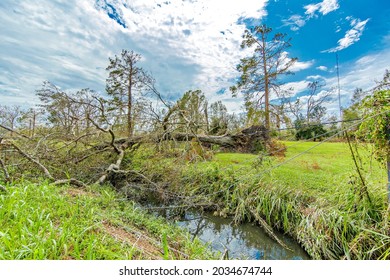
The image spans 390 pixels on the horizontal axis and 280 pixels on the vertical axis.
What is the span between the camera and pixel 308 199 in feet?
11.0

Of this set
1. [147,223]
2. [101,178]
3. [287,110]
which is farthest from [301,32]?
[287,110]

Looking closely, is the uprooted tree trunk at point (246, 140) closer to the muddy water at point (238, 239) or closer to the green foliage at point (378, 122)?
the muddy water at point (238, 239)

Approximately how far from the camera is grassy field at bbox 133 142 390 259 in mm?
2320

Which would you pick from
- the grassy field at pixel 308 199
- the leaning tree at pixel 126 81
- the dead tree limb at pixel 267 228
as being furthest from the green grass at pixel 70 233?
the leaning tree at pixel 126 81

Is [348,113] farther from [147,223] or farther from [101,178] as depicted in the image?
Answer: [101,178]

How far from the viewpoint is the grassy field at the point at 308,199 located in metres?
2.32

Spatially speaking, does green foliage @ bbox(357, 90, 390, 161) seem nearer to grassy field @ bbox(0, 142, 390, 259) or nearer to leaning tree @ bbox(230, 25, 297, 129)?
grassy field @ bbox(0, 142, 390, 259)

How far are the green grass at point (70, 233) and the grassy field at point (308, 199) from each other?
1486 millimetres

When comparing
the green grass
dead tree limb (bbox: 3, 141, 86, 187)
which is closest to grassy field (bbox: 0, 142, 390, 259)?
the green grass

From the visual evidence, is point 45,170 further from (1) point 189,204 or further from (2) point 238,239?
(2) point 238,239

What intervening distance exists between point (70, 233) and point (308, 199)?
3.38 meters
